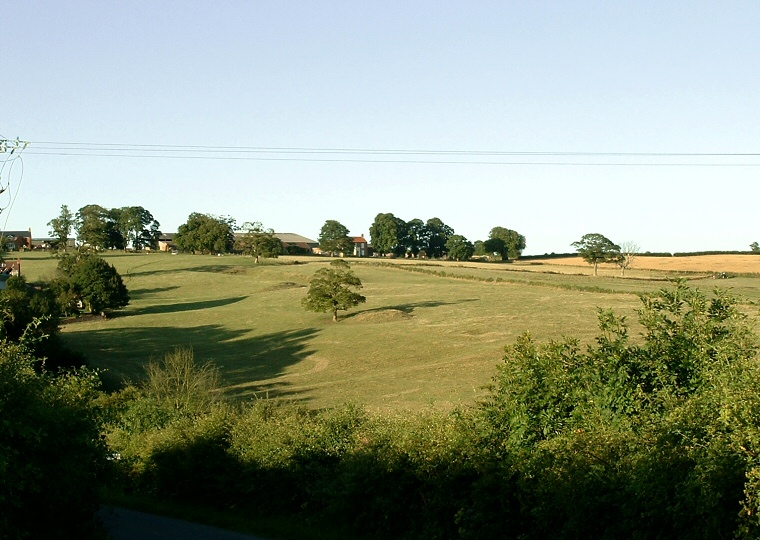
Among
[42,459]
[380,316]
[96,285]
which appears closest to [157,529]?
[42,459]

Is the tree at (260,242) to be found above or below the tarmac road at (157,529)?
above

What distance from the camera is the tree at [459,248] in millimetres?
160625

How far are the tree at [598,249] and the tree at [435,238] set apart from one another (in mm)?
63018

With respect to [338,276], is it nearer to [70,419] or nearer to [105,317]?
[105,317]

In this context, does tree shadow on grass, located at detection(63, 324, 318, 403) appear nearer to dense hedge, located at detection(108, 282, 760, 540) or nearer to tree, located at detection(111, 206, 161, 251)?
dense hedge, located at detection(108, 282, 760, 540)

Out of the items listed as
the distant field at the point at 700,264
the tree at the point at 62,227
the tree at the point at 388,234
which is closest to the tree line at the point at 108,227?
the tree at the point at 62,227

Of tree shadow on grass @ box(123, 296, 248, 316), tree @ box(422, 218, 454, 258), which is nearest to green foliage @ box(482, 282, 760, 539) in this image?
tree shadow on grass @ box(123, 296, 248, 316)

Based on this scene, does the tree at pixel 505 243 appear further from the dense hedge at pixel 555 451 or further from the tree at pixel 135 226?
the dense hedge at pixel 555 451

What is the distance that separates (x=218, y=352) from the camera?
206 feet

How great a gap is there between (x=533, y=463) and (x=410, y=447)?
2.68 m

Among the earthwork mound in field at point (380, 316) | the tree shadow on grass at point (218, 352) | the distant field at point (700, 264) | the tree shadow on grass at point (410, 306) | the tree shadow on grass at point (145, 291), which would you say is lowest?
the tree shadow on grass at point (218, 352)

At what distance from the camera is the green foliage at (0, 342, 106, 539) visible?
34.0ft

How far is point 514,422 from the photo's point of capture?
14.4 metres

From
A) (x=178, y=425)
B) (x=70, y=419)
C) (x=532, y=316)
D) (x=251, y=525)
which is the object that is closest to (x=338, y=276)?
(x=532, y=316)
